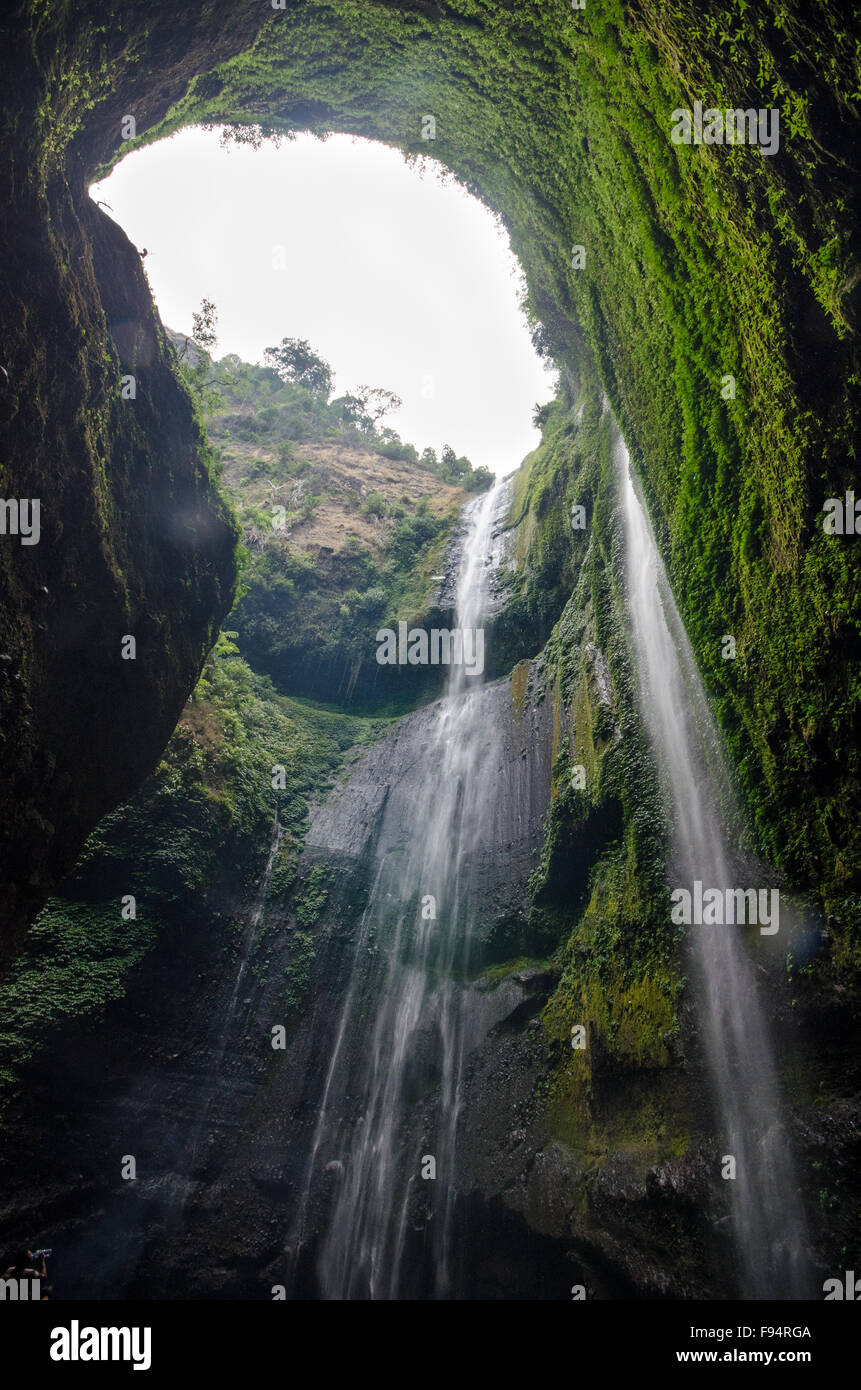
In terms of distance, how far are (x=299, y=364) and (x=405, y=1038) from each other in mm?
38678

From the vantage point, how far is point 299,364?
39031 millimetres

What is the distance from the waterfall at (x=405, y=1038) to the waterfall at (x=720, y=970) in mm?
5202

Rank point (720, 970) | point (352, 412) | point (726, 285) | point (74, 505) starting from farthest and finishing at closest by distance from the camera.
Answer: point (352, 412) < point (720, 970) < point (74, 505) < point (726, 285)

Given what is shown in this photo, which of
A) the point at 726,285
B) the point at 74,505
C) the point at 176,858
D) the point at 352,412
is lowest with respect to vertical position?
the point at 176,858

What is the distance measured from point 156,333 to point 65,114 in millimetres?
2799

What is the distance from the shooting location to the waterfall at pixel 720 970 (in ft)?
20.1

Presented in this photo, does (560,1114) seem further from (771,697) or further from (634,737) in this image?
(771,697)

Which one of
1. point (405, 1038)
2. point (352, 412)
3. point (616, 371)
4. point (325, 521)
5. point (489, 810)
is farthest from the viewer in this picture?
point (352, 412)

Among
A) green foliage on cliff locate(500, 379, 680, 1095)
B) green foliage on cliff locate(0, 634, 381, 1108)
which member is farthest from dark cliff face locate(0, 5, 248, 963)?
green foliage on cliff locate(500, 379, 680, 1095)

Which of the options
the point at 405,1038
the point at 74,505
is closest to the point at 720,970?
the point at 405,1038

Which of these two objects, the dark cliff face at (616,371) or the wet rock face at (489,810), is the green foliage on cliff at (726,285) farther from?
the wet rock face at (489,810)

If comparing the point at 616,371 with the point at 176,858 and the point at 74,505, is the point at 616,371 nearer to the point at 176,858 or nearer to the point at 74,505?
the point at 74,505

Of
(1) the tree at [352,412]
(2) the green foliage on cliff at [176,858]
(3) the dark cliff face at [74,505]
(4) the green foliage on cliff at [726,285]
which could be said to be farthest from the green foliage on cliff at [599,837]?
(1) the tree at [352,412]

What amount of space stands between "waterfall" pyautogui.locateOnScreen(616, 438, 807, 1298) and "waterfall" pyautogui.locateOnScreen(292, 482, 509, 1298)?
5202mm
